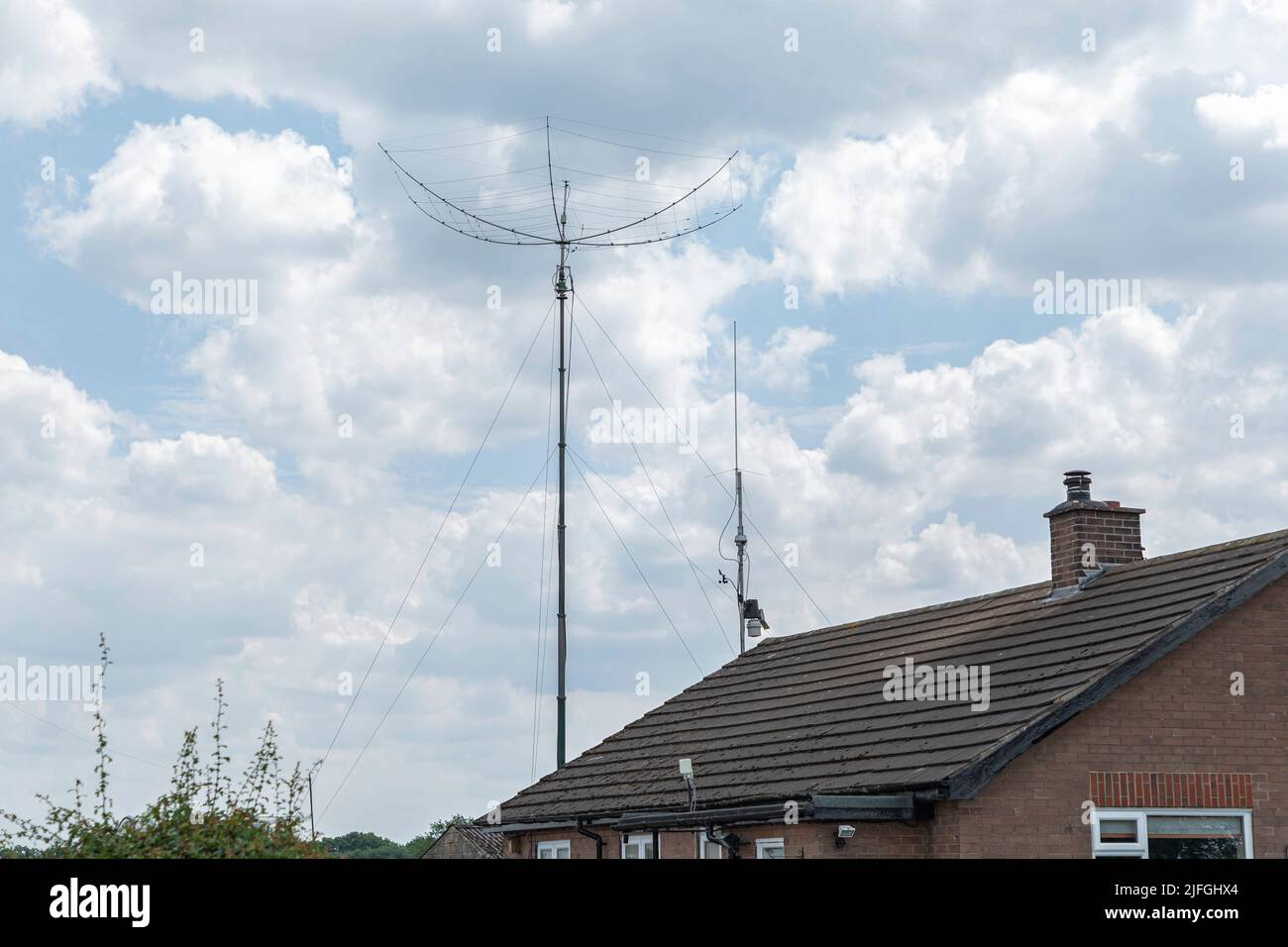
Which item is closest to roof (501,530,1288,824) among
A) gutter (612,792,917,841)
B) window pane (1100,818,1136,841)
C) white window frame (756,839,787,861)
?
gutter (612,792,917,841)

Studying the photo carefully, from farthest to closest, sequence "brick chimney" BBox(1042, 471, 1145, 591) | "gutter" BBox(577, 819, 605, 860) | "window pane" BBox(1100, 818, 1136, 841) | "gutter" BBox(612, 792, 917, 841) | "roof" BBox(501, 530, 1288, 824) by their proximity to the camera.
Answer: "gutter" BBox(577, 819, 605, 860) < "brick chimney" BBox(1042, 471, 1145, 591) < "roof" BBox(501, 530, 1288, 824) < "window pane" BBox(1100, 818, 1136, 841) < "gutter" BBox(612, 792, 917, 841)

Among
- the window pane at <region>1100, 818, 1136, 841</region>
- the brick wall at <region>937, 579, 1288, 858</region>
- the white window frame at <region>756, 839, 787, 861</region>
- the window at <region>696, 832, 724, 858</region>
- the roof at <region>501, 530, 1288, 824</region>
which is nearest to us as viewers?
the brick wall at <region>937, 579, 1288, 858</region>

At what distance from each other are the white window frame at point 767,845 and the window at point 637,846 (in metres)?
3.08

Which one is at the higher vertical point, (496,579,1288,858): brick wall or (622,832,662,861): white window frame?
(496,579,1288,858): brick wall

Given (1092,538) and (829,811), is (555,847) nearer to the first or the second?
(829,811)

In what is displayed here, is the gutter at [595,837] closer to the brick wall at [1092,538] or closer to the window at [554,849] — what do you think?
the window at [554,849]

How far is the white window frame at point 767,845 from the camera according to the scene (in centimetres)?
1662

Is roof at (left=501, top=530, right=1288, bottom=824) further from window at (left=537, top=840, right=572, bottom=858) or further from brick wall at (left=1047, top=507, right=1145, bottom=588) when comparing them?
window at (left=537, top=840, right=572, bottom=858)

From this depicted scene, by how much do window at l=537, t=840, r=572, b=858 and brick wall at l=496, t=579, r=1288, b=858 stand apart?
6.47 metres

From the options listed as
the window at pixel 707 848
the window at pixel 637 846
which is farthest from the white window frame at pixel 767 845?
the window at pixel 637 846

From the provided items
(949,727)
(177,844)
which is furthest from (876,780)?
(177,844)

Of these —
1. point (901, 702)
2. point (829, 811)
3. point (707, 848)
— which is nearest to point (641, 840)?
point (707, 848)

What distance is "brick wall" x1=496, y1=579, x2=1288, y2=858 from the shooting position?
49.8ft
